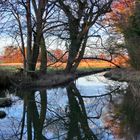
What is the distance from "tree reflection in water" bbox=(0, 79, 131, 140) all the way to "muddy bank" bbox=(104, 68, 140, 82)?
499cm

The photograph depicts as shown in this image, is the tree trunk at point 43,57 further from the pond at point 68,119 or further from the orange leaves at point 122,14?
the pond at point 68,119

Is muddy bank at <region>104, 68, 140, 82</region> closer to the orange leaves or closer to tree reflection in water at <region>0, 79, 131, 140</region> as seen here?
the orange leaves

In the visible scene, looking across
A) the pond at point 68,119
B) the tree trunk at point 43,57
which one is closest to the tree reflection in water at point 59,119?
the pond at point 68,119

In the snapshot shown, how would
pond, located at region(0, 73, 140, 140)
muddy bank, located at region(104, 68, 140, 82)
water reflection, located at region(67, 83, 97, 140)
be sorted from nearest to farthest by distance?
water reflection, located at region(67, 83, 97, 140) → pond, located at region(0, 73, 140, 140) → muddy bank, located at region(104, 68, 140, 82)

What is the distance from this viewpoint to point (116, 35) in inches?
1320

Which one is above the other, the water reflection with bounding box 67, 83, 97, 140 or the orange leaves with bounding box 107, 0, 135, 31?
the orange leaves with bounding box 107, 0, 135, 31

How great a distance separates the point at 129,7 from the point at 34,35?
21.4ft

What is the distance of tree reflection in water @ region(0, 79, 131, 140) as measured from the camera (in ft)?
36.4

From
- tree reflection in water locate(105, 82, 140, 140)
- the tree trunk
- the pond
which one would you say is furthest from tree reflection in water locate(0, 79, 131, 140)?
the tree trunk

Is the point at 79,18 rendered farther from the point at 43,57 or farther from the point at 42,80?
the point at 42,80

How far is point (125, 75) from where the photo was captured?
28125 millimetres

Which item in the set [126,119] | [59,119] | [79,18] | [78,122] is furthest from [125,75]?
[78,122]

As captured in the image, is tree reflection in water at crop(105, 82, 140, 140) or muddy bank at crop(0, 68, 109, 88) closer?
tree reflection in water at crop(105, 82, 140, 140)

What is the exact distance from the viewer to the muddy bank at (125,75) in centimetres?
2503
